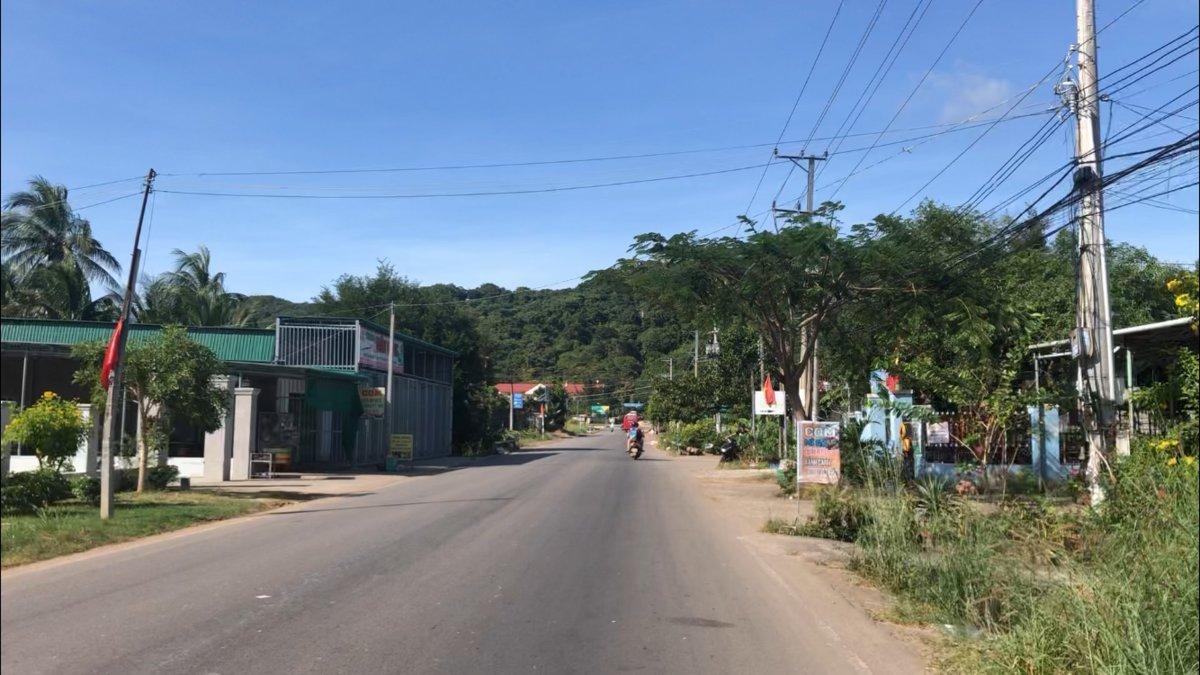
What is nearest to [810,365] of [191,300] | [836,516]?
[836,516]

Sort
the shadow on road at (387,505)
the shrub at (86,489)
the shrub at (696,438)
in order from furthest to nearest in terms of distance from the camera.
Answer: the shrub at (696,438) < the shadow on road at (387,505) < the shrub at (86,489)

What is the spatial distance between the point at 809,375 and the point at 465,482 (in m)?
10.6

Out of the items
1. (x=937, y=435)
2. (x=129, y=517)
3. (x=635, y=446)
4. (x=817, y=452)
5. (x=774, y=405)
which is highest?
(x=774, y=405)

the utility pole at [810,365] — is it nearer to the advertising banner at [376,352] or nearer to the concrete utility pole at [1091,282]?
the concrete utility pole at [1091,282]

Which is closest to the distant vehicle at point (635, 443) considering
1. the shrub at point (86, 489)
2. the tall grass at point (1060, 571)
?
the shrub at point (86, 489)

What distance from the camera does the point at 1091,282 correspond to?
1414cm

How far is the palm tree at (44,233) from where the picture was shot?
3.26 m

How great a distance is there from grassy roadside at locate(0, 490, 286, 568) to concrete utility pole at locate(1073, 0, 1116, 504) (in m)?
13.5

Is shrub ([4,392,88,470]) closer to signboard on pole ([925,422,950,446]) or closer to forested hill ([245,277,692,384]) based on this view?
signboard on pole ([925,422,950,446])

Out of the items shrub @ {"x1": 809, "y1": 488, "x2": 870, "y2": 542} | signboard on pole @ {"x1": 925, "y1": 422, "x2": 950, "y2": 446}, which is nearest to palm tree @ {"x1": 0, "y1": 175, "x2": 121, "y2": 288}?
shrub @ {"x1": 809, "y1": 488, "x2": 870, "y2": 542}

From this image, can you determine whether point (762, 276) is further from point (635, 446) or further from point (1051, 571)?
point (635, 446)

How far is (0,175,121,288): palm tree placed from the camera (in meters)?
3.26

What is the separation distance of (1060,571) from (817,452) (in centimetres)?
1312

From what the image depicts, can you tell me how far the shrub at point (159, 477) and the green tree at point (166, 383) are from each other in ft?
1.08
